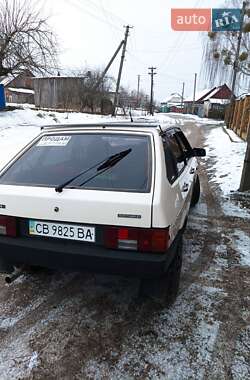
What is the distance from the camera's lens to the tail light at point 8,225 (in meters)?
2.71

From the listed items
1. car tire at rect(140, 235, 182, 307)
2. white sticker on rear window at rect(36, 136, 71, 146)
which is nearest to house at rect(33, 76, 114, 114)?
white sticker on rear window at rect(36, 136, 71, 146)

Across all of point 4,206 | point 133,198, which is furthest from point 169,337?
point 4,206

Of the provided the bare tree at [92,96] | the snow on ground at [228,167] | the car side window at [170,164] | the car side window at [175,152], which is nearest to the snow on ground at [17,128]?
the snow on ground at [228,167]

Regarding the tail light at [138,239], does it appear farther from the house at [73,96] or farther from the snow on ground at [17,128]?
the house at [73,96]

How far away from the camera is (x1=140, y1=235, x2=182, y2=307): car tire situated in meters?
2.64

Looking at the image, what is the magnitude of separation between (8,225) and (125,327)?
1.24 m

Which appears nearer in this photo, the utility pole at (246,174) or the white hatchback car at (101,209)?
the white hatchback car at (101,209)

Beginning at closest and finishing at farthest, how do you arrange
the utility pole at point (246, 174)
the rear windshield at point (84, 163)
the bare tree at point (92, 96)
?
the rear windshield at point (84, 163) < the utility pole at point (246, 174) < the bare tree at point (92, 96)

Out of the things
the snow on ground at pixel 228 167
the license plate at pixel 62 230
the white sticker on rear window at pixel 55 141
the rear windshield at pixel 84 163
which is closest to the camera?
the license plate at pixel 62 230

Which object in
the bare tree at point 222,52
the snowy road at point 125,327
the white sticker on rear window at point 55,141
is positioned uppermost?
the bare tree at point 222,52

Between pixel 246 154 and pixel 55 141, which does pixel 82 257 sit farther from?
pixel 246 154

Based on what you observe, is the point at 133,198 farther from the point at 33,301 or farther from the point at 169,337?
the point at 33,301

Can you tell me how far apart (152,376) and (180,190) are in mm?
1567

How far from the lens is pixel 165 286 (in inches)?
105
